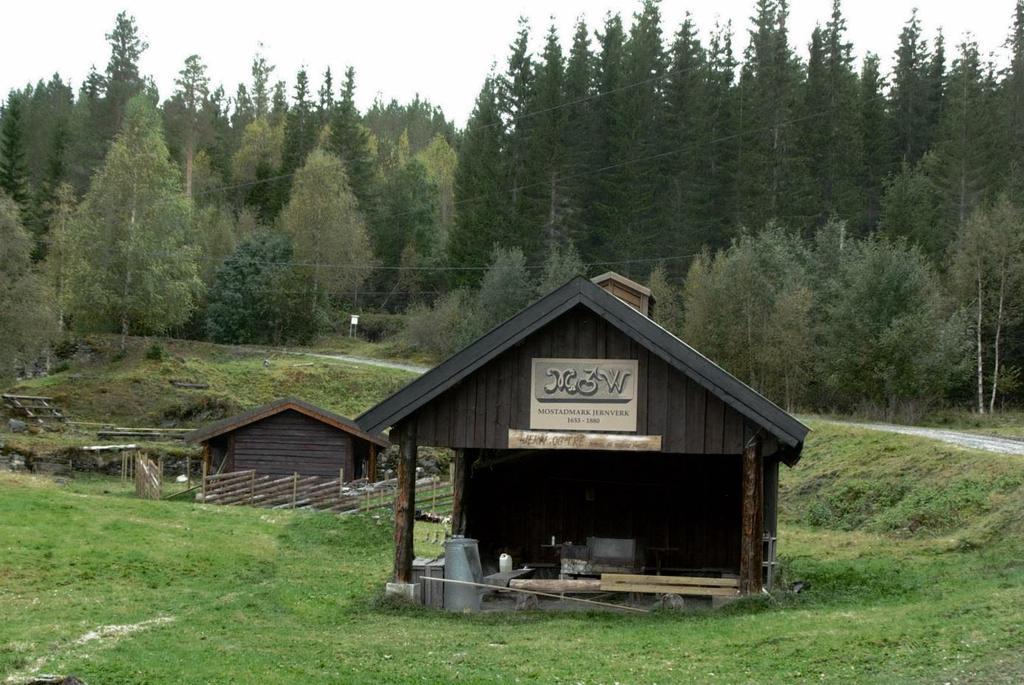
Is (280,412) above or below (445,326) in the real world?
below

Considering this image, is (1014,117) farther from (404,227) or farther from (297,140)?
(297,140)

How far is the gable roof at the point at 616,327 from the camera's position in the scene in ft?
59.2

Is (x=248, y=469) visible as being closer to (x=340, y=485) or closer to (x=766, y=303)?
(x=340, y=485)

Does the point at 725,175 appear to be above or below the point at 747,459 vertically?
above

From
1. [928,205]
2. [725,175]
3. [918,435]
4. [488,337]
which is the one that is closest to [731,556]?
[488,337]

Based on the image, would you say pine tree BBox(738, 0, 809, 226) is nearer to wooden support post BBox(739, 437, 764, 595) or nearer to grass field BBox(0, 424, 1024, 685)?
grass field BBox(0, 424, 1024, 685)

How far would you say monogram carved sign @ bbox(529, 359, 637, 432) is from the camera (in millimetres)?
19062

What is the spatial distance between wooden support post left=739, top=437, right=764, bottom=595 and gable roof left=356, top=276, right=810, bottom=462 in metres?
0.53

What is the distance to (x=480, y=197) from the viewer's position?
85.3 metres

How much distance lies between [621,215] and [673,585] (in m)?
68.2

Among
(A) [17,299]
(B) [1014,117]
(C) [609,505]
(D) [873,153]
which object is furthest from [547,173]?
(C) [609,505]

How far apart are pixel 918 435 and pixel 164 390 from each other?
3807 cm

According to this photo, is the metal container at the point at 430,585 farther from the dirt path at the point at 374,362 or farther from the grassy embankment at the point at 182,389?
the dirt path at the point at 374,362

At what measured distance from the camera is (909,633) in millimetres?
14078
